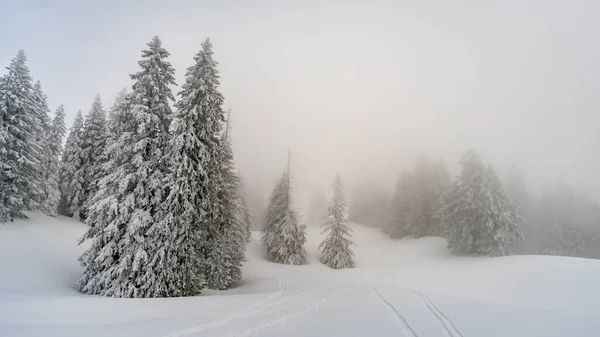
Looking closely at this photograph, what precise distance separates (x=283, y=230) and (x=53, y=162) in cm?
3152

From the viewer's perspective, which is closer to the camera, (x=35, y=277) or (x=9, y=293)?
(x=9, y=293)

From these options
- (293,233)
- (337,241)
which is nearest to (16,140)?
(293,233)

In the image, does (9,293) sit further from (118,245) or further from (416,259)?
(416,259)

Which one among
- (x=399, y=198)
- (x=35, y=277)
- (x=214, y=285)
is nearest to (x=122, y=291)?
(x=35, y=277)

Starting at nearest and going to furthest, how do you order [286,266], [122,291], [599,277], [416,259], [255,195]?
[122,291] → [599,277] → [286,266] → [416,259] → [255,195]

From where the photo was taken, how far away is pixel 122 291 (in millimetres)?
15938

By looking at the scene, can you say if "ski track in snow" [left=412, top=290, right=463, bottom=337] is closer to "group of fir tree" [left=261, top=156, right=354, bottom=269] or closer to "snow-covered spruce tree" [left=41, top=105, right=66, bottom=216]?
"group of fir tree" [left=261, top=156, right=354, bottom=269]

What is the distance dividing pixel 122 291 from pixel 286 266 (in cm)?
2356

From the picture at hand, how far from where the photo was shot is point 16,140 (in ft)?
92.3

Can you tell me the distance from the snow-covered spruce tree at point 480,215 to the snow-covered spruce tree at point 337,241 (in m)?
14.4

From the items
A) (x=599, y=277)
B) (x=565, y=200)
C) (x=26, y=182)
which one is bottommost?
(x=599, y=277)

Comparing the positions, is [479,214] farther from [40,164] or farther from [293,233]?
[40,164]

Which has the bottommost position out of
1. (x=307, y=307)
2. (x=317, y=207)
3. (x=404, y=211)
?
(x=307, y=307)

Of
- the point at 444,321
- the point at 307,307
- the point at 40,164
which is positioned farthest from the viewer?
the point at 40,164
